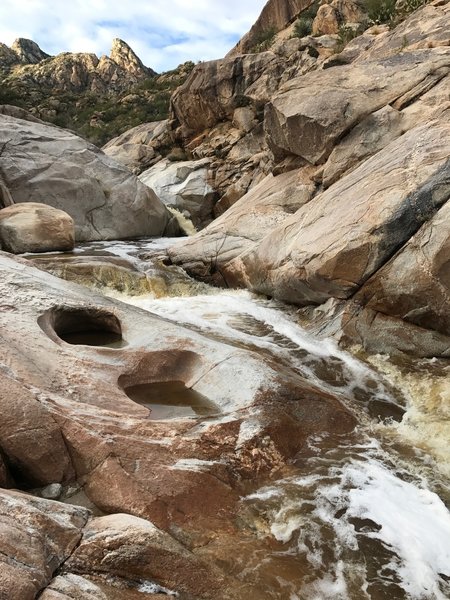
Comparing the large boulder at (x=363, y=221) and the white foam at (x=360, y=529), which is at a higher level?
the large boulder at (x=363, y=221)

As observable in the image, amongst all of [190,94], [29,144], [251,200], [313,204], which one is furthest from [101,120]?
[313,204]

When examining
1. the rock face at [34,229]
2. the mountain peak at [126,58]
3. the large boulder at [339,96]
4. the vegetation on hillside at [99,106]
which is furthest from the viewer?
the mountain peak at [126,58]

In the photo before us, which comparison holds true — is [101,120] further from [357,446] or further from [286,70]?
[357,446]

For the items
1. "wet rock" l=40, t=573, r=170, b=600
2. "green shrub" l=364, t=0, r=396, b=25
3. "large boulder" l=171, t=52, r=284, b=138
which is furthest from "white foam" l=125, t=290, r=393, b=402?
"large boulder" l=171, t=52, r=284, b=138

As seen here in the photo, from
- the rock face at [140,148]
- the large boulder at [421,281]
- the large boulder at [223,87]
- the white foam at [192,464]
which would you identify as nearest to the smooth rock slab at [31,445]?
the white foam at [192,464]

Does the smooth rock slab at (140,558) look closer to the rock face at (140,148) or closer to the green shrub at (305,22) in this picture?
the rock face at (140,148)

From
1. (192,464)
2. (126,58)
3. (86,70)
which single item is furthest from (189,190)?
(126,58)

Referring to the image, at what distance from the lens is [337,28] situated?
1139 inches

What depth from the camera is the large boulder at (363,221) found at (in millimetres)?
8117

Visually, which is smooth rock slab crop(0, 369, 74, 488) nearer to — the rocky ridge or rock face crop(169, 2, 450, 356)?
rock face crop(169, 2, 450, 356)

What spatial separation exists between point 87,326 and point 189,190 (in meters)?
19.0

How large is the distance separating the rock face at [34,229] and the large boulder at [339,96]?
6.86 metres

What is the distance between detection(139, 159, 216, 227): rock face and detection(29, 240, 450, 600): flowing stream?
18.1m

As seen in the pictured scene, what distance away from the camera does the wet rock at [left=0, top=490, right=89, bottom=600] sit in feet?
8.08
